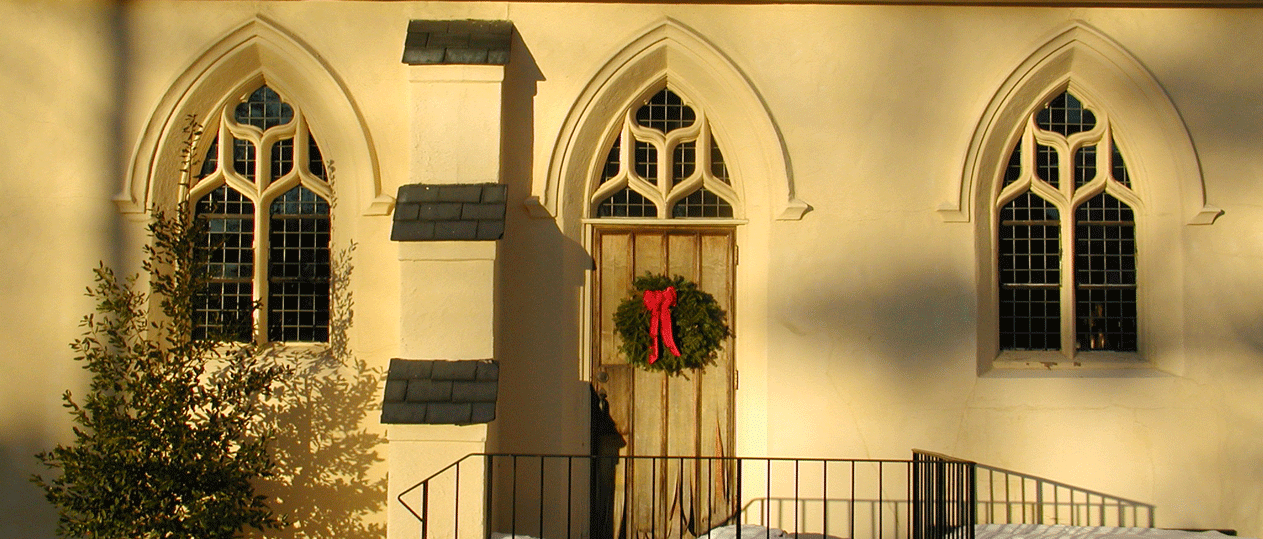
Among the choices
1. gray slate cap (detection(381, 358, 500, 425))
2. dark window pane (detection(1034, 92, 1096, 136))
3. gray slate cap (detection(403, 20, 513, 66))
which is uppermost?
gray slate cap (detection(403, 20, 513, 66))

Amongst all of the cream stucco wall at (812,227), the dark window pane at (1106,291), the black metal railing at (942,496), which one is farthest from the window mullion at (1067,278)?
the black metal railing at (942,496)

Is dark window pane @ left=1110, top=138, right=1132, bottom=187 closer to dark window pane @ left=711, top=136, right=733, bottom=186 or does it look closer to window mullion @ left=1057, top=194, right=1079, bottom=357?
window mullion @ left=1057, top=194, right=1079, bottom=357

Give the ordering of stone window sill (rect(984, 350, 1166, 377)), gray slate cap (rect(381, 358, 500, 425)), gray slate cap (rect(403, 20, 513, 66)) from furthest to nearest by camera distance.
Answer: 1. stone window sill (rect(984, 350, 1166, 377))
2. gray slate cap (rect(403, 20, 513, 66))
3. gray slate cap (rect(381, 358, 500, 425))

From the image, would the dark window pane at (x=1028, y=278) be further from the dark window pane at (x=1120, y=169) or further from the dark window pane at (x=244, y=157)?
the dark window pane at (x=244, y=157)

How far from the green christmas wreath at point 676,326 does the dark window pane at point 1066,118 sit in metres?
2.78

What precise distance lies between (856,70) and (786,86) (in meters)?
0.51

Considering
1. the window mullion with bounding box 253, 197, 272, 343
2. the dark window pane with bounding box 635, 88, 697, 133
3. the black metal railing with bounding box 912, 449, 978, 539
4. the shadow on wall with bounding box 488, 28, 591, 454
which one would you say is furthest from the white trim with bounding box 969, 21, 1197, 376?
the window mullion with bounding box 253, 197, 272, 343

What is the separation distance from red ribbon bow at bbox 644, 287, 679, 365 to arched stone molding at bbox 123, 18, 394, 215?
6.34 feet

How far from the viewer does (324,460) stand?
6152 mm

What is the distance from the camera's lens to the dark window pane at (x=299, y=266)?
20.9 feet

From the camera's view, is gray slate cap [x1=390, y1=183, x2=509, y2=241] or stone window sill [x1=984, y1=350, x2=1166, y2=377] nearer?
gray slate cap [x1=390, y1=183, x2=509, y2=241]

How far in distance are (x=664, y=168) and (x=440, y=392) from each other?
2267 millimetres

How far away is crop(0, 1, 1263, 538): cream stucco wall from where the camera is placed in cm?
618

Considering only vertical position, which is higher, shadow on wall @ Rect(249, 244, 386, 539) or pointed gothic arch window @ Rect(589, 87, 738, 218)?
pointed gothic arch window @ Rect(589, 87, 738, 218)
